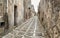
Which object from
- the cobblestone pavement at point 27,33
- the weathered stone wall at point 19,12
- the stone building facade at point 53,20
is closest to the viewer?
the stone building facade at point 53,20

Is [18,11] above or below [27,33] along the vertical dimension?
above

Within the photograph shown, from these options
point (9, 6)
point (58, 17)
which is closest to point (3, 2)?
point (9, 6)

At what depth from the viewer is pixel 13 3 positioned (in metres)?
7.95

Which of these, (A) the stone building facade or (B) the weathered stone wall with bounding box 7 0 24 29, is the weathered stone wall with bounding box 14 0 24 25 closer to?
(B) the weathered stone wall with bounding box 7 0 24 29

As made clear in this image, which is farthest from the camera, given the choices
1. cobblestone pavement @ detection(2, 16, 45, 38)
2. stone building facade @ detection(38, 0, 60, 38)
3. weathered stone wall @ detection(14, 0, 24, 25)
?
weathered stone wall @ detection(14, 0, 24, 25)

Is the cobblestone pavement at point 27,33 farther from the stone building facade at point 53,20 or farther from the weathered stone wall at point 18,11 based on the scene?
the weathered stone wall at point 18,11

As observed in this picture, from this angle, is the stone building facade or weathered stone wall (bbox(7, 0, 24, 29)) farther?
weathered stone wall (bbox(7, 0, 24, 29))

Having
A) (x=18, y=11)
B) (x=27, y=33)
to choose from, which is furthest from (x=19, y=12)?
(x=27, y=33)

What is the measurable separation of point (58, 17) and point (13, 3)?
22.4 ft

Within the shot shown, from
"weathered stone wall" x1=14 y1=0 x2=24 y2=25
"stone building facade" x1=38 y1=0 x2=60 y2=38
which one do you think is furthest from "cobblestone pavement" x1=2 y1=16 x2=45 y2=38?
"weathered stone wall" x1=14 y1=0 x2=24 y2=25

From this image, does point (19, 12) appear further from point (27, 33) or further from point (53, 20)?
point (53, 20)

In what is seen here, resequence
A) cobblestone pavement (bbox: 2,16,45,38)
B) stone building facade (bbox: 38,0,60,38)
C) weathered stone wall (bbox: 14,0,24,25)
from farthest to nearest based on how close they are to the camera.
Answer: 1. weathered stone wall (bbox: 14,0,24,25)
2. cobblestone pavement (bbox: 2,16,45,38)
3. stone building facade (bbox: 38,0,60,38)

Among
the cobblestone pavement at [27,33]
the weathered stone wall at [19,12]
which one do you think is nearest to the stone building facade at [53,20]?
the cobblestone pavement at [27,33]

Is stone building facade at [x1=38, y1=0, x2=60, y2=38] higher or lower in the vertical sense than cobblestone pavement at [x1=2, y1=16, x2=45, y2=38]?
higher
